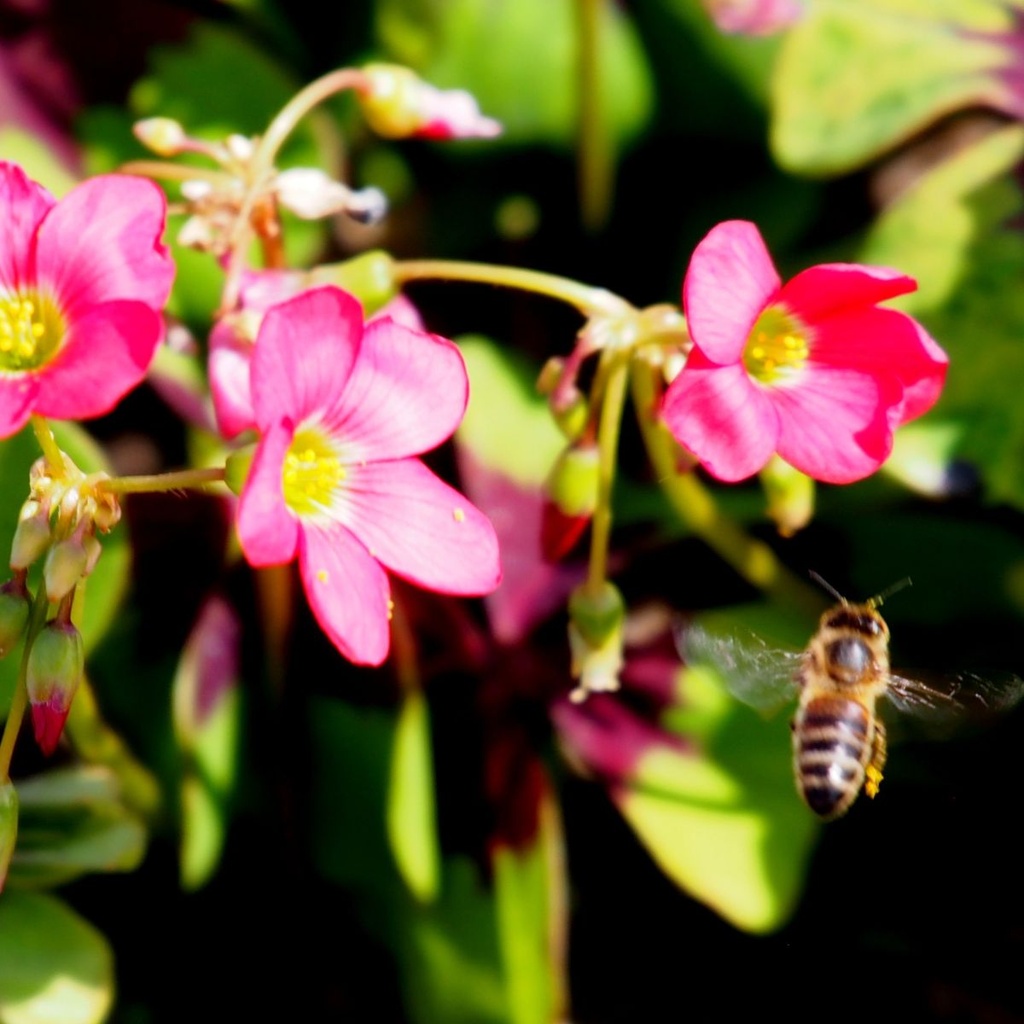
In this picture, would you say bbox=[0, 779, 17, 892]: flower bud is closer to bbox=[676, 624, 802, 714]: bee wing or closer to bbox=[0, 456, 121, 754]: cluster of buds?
bbox=[0, 456, 121, 754]: cluster of buds

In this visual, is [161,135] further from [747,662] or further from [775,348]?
[747,662]

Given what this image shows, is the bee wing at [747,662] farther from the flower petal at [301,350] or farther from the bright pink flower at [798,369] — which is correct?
the flower petal at [301,350]

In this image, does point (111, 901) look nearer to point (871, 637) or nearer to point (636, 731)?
point (636, 731)

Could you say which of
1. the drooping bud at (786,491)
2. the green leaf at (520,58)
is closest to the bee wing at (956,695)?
the drooping bud at (786,491)

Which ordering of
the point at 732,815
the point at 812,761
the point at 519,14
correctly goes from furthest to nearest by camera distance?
1. the point at 519,14
2. the point at 732,815
3. the point at 812,761

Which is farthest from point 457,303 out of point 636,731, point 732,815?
point 732,815

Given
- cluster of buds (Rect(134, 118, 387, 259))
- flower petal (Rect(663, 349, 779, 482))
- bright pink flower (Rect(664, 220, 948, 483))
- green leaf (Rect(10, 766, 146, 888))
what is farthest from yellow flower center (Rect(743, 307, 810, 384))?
green leaf (Rect(10, 766, 146, 888))
